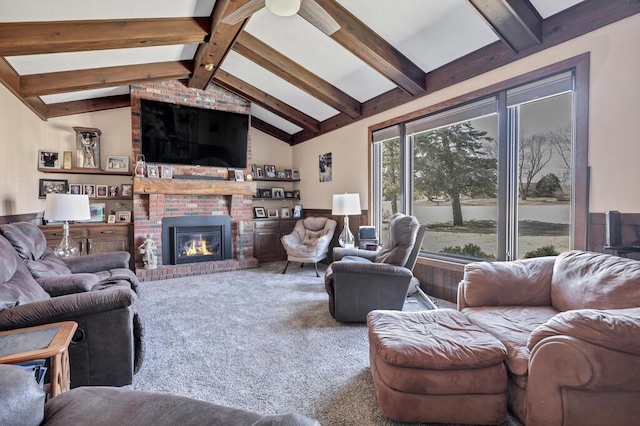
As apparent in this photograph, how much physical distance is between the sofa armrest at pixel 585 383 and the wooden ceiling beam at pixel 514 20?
246cm

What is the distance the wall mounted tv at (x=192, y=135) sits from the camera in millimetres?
4805

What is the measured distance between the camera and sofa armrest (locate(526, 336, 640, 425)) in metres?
1.23

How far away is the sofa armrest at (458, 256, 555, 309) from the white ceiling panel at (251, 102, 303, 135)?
192 inches

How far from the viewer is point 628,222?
6.98 ft

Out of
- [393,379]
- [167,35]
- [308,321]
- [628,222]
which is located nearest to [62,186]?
[167,35]

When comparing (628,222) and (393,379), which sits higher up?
(628,222)

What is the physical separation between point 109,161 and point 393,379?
5.49 meters

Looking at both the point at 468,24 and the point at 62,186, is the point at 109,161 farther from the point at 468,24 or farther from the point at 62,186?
the point at 468,24

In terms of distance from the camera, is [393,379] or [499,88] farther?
[499,88]

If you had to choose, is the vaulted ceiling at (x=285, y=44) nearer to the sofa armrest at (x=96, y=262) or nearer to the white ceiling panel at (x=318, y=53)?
the white ceiling panel at (x=318, y=53)

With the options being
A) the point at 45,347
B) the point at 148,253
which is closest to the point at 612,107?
the point at 45,347

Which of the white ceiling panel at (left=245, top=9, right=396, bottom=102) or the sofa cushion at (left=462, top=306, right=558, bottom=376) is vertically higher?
the white ceiling panel at (left=245, top=9, right=396, bottom=102)

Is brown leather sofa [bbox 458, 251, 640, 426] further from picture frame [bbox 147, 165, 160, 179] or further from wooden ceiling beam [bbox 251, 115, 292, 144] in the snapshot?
wooden ceiling beam [bbox 251, 115, 292, 144]

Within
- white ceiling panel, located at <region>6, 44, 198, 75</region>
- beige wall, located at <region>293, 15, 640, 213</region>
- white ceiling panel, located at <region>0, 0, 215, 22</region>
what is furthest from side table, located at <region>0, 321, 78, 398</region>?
beige wall, located at <region>293, 15, 640, 213</region>
